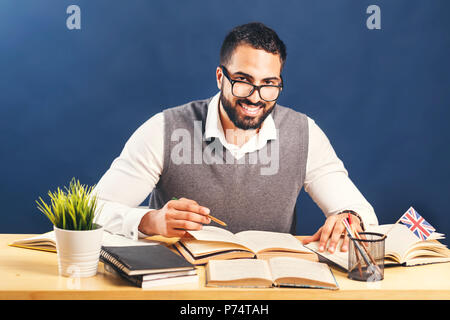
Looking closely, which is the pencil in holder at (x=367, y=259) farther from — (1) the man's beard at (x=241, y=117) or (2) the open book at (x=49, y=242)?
(1) the man's beard at (x=241, y=117)

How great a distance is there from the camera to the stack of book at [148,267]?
1195 mm

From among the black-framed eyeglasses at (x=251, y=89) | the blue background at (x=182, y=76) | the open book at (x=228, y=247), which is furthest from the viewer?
the blue background at (x=182, y=76)

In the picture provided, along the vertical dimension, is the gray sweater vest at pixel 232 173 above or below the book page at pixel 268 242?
above

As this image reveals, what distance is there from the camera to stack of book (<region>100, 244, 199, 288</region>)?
120cm

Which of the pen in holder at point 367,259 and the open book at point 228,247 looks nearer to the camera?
the pen in holder at point 367,259

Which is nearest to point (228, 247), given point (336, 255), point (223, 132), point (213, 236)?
point (213, 236)

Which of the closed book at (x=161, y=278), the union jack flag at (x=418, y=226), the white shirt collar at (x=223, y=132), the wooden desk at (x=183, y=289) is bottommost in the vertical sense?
the wooden desk at (x=183, y=289)

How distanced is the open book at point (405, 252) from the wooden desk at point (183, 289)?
0.08 metres

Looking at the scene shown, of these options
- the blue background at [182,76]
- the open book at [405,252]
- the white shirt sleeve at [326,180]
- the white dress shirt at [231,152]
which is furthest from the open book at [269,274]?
the blue background at [182,76]

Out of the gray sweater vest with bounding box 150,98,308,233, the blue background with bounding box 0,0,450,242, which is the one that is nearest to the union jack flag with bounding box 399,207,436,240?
the gray sweater vest with bounding box 150,98,308,233

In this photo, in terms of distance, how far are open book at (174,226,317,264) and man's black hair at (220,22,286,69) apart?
0.78 metres

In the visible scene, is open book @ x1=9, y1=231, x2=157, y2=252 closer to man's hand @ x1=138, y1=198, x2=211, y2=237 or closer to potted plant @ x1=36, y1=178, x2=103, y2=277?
man's hand @ x1=138, y1=198, x2=211, y2=237

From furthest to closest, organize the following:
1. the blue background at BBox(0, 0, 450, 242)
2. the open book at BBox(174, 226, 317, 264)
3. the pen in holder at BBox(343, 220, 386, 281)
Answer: the blue background at BBox(0, 0, 450, 242) → the open book at BBox(174, 226, 317, 264) → the pen in holder at BBox(343, 220, 386, 281)

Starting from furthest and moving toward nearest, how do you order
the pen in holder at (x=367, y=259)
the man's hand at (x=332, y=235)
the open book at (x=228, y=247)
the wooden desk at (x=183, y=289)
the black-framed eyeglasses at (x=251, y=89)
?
the black-framed eyeglasses at (x=251, y=89) < the man's hand at (x=332, y=235) < the open book at (x=228, y=247) < the pen in holder at (x=367, y=259) < the wooden desk at (x=183, y=289)
